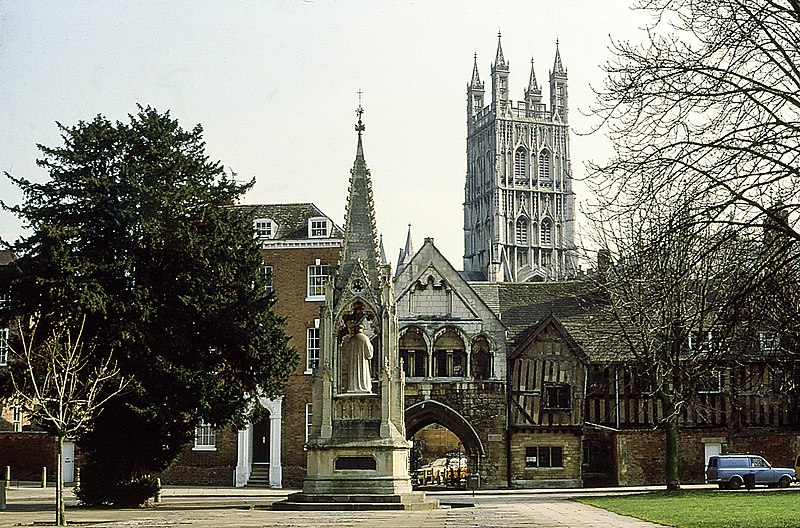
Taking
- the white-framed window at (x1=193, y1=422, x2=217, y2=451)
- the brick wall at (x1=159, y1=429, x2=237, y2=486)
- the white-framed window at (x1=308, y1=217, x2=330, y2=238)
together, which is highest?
the white-framed window at (x1=308, y1=217, x2=330, y2=238)

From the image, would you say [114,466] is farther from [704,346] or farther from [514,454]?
[514,454]

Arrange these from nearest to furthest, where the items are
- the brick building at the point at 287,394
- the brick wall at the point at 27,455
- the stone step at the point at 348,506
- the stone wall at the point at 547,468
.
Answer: the stone step at the point at 348,506, the stone wall at the point at 547,468, the brick building at the point at 287,394, the brick wall at the point at 27,455

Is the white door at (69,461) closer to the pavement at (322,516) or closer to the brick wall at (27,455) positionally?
the brick wall at (27,455)

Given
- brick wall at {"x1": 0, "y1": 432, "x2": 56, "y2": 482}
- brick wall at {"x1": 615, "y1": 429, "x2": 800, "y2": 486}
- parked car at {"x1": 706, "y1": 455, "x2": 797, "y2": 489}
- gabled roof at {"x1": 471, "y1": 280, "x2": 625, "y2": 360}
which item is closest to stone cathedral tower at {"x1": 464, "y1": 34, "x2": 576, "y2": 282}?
gabled roof at {"x1": 471, "y1": 280, "x2": 625, "y2": 360}

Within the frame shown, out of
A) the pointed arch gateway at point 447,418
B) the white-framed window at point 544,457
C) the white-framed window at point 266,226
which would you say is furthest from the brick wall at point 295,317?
the white-framed window at point 544,457

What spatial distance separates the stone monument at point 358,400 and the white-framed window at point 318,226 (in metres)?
20.0

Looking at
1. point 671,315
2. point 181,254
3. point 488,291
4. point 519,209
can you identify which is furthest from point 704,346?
point 519,209

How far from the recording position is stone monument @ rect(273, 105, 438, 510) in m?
29.0

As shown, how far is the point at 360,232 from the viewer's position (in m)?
31.2

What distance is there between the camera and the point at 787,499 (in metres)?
30.2

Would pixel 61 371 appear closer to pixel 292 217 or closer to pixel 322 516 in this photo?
pixel 322 516

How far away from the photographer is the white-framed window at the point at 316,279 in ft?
167

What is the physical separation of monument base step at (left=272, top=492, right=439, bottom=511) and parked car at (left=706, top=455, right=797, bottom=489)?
19521 millimetres

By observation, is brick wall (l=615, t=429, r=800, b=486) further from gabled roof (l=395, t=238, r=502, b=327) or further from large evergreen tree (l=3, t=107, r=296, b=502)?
large evergreen tree (l=3, t=107, r=296, b=502)
